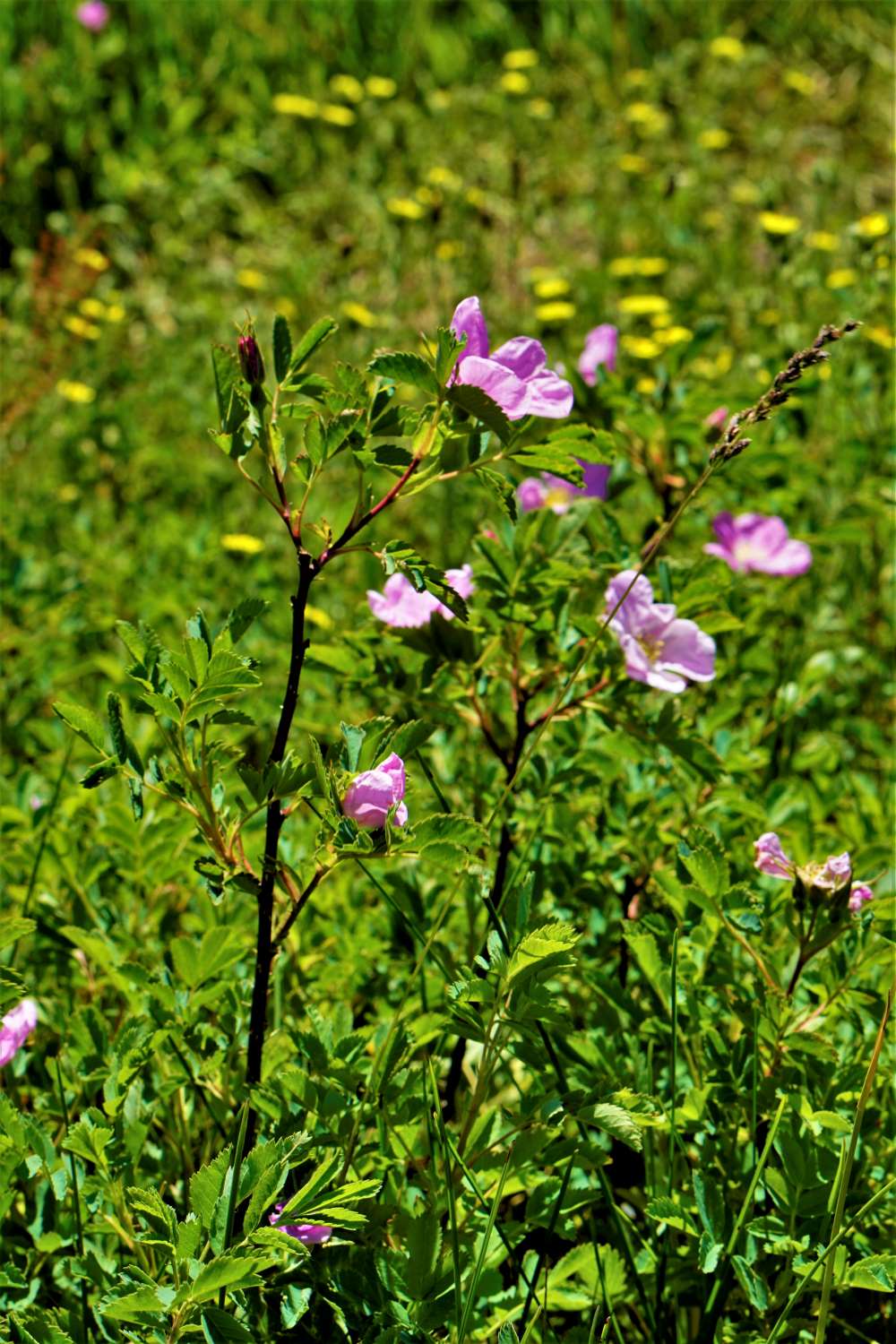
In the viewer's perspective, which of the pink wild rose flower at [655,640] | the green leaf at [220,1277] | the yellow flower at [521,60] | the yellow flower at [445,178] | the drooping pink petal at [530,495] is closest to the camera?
the green leaf at [220,1277]

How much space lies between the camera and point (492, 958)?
44.3 inches

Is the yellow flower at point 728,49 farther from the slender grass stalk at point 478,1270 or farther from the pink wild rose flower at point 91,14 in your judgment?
the slender grass stalk at point 478,1270

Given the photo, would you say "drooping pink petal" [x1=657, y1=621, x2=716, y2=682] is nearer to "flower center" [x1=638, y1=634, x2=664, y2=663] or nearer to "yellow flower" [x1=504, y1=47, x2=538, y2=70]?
"flower center" [x1=638, y1=634, x2=664, y2=663]

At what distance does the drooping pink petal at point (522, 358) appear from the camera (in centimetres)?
125

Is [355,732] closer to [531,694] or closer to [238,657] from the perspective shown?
[238,657]

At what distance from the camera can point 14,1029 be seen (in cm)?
137

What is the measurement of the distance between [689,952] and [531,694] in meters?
0.34

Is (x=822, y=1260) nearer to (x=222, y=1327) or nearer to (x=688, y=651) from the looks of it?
(x=222, y=1327)

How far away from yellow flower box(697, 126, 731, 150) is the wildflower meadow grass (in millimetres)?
1575

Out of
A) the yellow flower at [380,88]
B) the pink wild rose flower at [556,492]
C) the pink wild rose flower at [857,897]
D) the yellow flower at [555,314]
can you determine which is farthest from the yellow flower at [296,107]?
the pink wild rose flower at [857,897]

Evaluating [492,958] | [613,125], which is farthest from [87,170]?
[492,958]

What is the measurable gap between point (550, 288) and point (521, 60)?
2006mm

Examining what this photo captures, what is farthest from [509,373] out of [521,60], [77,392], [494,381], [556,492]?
[521,60]

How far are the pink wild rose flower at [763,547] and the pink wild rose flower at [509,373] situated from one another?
86cm
